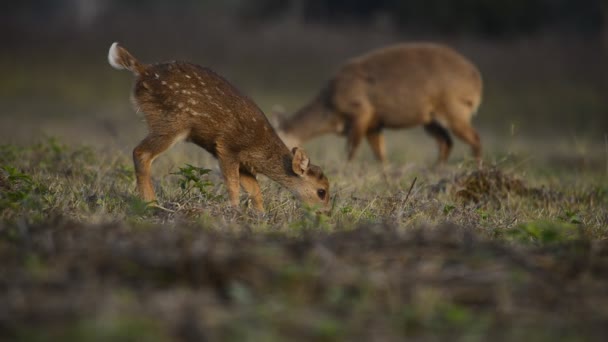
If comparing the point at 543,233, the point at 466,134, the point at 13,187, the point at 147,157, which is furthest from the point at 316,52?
the point at 543,233

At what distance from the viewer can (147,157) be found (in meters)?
6.45

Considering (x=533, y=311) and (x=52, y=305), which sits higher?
(x=52, y=305)

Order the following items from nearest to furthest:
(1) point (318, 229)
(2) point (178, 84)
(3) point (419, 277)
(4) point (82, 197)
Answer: (3) point (419, 277) → (1) point (318, 229) → (4) point (82, 197) → (2) point (178, 84)

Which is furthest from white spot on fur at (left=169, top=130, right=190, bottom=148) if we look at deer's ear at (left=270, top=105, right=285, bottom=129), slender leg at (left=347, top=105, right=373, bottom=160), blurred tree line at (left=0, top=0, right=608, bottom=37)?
blurred tree line at (left=0, top=0, right=608, bottom=37)

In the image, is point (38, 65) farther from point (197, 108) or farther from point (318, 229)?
point (318, 229)

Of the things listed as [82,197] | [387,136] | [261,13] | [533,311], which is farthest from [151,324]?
[261,13]

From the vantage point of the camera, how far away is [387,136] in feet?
57.8

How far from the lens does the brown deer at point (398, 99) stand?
36.9 feet

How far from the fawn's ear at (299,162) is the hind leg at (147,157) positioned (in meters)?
1.12

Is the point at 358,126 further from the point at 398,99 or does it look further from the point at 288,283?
the point at 288,283

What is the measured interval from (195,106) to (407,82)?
17.6 ft

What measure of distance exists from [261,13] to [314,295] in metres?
30.9

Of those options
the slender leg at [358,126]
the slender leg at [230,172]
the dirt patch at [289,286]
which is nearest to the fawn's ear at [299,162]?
the slender leg at [230,172]

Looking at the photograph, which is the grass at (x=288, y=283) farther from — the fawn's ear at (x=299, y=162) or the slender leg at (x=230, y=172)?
the fawn's ear at (x=299, y=162)
